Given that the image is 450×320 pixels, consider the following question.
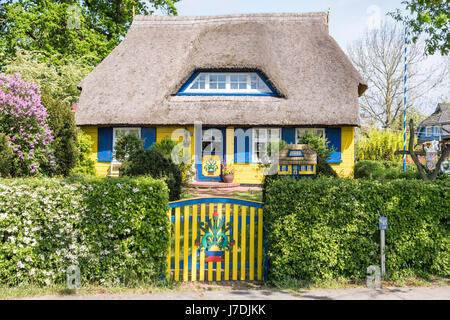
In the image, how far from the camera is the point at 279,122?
49.9 ft

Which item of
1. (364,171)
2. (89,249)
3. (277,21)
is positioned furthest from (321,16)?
(89,249)

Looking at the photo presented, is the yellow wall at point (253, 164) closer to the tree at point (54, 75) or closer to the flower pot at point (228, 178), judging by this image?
the flower pot at point (228, 178)

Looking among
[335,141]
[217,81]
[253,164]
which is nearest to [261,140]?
[253,164]

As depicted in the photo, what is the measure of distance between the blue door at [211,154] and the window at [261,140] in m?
1.44

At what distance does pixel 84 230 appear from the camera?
15.1ft

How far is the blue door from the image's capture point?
15867 mm

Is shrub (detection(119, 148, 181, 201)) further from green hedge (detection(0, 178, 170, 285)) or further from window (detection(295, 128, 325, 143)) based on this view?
window (detection(295, 128, 325, 143))

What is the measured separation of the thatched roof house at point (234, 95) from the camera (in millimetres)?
15484

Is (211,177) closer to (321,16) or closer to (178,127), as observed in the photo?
(178,127)

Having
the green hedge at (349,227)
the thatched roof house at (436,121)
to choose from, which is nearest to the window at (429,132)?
the thatched roof house at (436,121)

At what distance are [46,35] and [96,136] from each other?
10718 millimetres

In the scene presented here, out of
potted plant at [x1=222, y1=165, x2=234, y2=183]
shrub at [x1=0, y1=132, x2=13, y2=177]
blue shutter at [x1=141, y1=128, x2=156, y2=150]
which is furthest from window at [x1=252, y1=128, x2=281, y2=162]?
shrub at [x1=0, y1=132, x2=13, y2=177]

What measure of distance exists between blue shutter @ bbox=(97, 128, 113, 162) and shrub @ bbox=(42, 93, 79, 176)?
4006mm

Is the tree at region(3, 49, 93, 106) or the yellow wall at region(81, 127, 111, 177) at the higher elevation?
the tree at region(3, 49, 93, 106)
